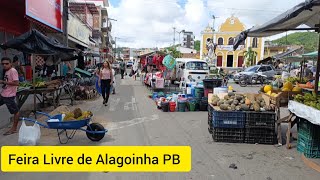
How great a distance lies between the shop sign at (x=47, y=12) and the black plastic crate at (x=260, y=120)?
9.93m

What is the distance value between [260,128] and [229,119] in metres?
0.72

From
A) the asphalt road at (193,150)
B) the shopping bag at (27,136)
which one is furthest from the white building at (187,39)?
the shopping bag at (27,136)

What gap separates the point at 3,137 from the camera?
6.29 meters

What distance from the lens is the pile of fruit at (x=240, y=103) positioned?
6219 millimetres

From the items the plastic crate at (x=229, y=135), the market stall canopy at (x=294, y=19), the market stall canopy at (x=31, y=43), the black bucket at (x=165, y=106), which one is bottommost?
the plastic crate at (x=229, y=135)

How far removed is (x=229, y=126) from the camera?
6.19 m

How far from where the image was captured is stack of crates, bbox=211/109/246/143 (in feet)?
20.1

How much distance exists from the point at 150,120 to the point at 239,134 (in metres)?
3.09

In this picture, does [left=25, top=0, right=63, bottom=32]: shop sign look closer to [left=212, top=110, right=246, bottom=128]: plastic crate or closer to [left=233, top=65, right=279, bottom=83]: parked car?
[left=212, top=110, right=246, bottom=128]: plastic crate

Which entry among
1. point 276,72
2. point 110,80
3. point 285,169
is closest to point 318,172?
point 285,169

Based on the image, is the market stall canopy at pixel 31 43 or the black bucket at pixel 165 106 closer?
the market stall canopy at pixel 31 43

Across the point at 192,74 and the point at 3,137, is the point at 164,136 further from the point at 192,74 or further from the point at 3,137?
the point at 192,74

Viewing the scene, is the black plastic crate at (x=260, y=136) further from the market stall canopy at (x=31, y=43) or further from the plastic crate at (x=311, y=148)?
the market stall canopy at (x=31, y=43)

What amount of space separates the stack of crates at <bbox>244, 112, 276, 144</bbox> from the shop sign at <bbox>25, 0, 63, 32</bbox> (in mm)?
9967
